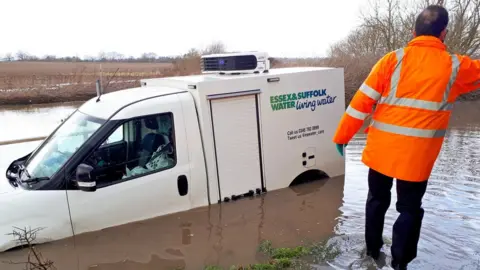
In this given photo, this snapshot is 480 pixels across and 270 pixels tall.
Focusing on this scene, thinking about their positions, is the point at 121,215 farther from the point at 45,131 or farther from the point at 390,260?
the point at 45,131

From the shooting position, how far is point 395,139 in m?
3.54

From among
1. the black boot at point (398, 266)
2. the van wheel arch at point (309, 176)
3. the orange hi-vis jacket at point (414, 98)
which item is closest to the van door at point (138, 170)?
the van wheel arch at point (309, 176)

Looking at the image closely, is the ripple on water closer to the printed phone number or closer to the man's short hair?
the printed phone number

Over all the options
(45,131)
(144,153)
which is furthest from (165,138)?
(45,131)

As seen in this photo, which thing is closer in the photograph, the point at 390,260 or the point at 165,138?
the point at 390,260

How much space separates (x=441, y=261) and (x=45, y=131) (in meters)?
13.4

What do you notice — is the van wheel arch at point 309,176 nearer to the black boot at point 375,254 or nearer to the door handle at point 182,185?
the door handle at point 182,185

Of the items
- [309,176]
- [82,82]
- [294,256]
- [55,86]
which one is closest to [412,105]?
[294,256]

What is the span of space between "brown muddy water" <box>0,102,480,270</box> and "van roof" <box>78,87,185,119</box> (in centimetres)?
140

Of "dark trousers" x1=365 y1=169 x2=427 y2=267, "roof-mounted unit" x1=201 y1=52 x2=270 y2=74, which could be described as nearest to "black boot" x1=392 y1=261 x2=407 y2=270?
"dark trousers" x1=365 y1=169 x2=427 y2=267

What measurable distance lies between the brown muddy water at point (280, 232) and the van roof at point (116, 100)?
140 centimetres

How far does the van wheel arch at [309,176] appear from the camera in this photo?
627cm

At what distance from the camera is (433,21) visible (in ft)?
11.5

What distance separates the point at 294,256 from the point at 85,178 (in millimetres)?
2300
